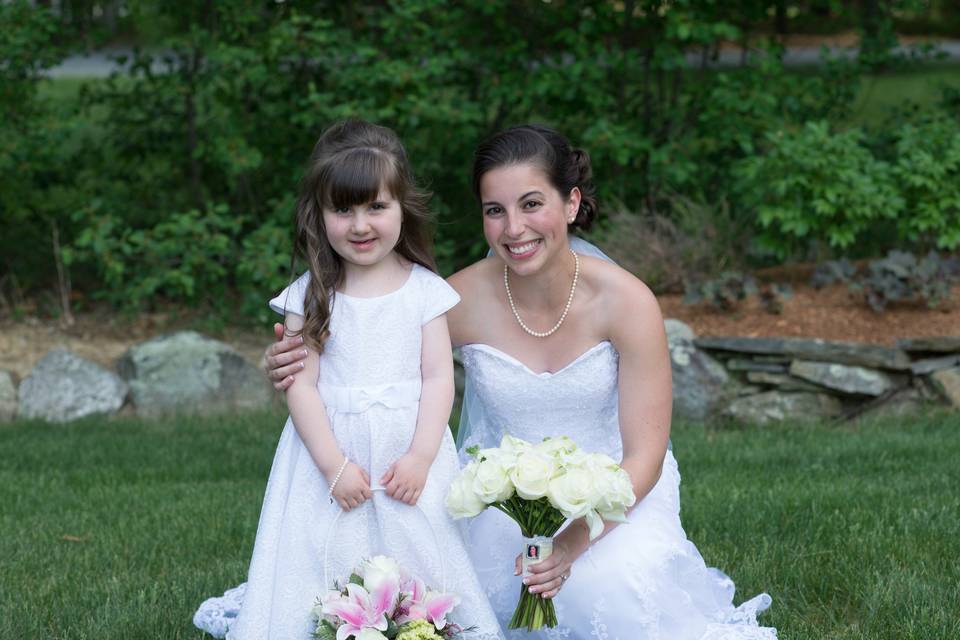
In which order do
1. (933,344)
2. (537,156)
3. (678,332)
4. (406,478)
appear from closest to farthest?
(406,478), (537,156), (933,344), (678,332)

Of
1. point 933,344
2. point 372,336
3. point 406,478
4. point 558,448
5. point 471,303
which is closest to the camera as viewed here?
point 558,448

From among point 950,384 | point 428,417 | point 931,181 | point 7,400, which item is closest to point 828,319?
point 950,384

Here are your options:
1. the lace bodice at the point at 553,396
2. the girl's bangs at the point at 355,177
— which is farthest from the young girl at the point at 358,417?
the lace bodice at the point at 553,396

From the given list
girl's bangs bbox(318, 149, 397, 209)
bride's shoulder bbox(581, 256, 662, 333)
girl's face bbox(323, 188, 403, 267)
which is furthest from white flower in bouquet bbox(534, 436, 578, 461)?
girl's bangs bbox(318, 149, 397, 209)

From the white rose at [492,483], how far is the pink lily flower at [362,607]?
1.13 feet

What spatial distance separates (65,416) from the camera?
705cm

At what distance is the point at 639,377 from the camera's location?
3.52 meters

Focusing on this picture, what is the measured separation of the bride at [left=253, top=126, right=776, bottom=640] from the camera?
3439 millimetres

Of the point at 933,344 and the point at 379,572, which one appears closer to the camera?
the point at 379,572

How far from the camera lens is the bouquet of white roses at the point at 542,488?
293 centimetres

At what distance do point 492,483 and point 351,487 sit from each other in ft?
1.50

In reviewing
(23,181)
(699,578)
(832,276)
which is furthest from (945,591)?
(23,181)

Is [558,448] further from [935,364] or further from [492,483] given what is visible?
[935,364]

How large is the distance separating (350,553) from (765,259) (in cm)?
528
